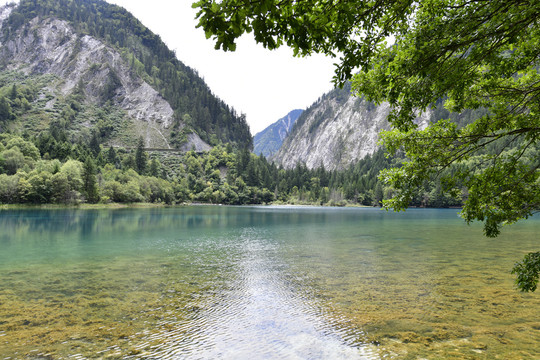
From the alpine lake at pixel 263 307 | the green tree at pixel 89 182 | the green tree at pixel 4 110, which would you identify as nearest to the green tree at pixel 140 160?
the green tree at pixel 89 182

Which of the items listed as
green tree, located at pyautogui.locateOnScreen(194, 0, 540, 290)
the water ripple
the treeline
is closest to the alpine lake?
the water ripple

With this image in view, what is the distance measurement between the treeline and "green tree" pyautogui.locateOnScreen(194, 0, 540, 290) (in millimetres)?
71856

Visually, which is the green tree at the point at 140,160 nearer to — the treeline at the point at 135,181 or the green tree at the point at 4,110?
the treeline at the point at 135,181

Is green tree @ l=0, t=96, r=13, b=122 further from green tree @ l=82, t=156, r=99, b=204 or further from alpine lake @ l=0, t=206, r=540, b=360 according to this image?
alpine lake @ l=0, t=206, r=540, b=360

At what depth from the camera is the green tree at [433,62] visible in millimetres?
3887

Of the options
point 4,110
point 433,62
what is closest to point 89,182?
point 433,62

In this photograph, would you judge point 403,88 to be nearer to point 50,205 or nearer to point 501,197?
point 501,197

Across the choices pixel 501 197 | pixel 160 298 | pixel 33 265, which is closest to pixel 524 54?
pixel 501 197

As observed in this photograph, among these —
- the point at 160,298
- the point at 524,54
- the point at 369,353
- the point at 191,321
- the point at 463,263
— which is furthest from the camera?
the point at 463,263

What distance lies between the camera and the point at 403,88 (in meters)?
6.65

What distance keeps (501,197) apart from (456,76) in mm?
3617

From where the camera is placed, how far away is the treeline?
292 feet

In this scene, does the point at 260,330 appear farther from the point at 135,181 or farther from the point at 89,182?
the point at 135,181

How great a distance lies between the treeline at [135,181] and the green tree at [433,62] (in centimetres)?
7186
